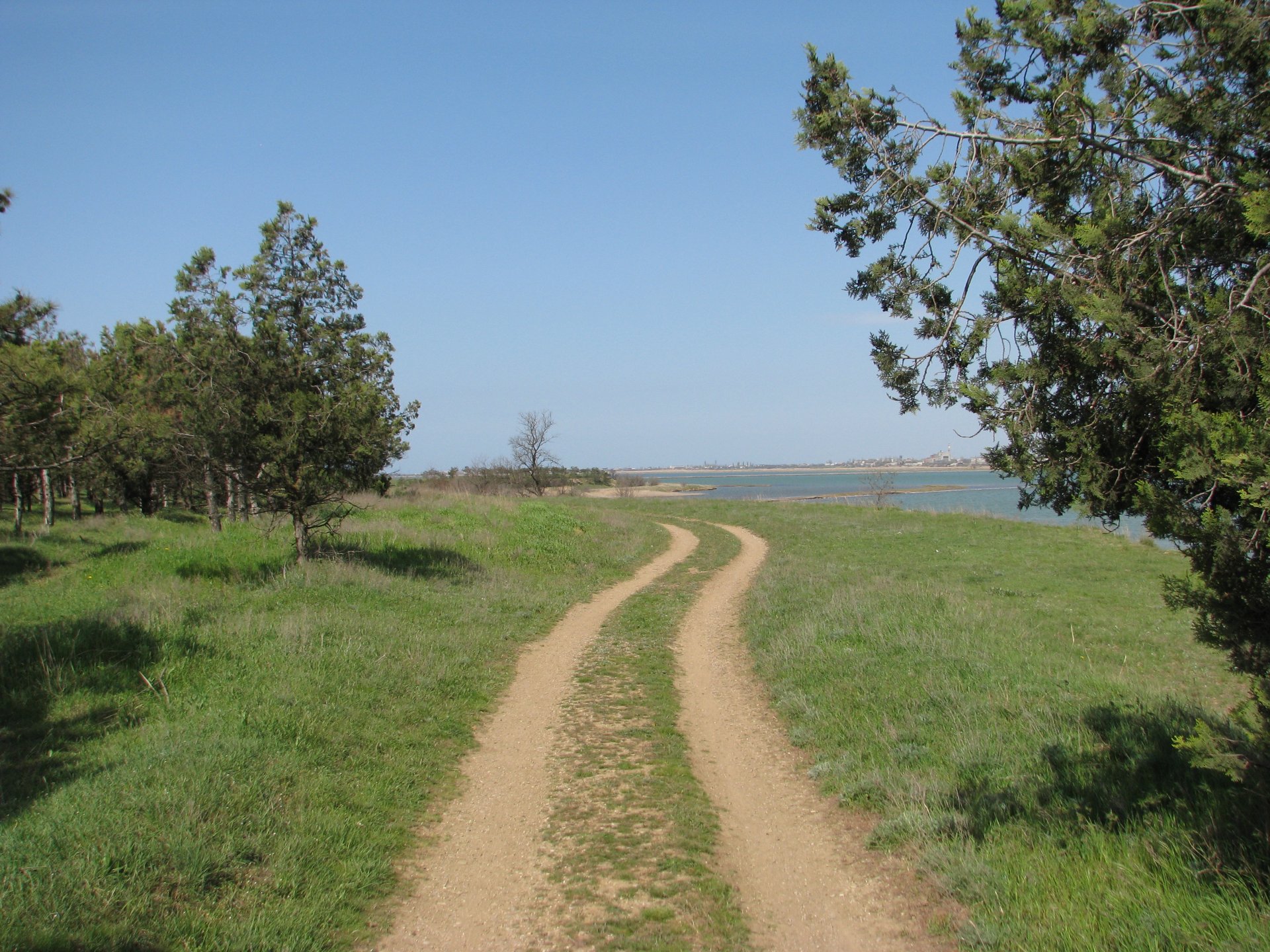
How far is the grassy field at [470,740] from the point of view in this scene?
407 centimetres

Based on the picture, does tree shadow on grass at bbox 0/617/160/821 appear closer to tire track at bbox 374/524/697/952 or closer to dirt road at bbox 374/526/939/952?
tire track at bbox 374/524/697/952

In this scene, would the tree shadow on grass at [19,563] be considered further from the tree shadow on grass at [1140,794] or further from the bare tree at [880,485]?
the bare tree at [880,485]

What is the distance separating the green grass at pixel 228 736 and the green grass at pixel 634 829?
1.26 meters

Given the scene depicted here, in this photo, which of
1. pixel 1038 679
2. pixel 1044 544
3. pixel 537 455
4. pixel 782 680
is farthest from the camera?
pixel 537 455

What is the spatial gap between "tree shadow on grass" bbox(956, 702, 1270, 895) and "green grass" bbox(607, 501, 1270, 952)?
18 mm

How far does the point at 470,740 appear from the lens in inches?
294

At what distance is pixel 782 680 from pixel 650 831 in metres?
4.38

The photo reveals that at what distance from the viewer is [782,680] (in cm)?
938

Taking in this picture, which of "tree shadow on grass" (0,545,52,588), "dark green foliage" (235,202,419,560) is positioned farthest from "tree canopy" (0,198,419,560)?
"tree shadow on grass" (0,545,52,588)

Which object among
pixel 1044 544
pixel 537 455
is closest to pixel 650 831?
pixel 1044 544

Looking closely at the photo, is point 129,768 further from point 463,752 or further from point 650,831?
point 650,831

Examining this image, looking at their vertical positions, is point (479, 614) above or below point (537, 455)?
below

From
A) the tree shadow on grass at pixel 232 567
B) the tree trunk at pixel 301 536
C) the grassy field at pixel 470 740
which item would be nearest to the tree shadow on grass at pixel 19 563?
the grassy field at pixel 470 740

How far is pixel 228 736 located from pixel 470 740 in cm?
231
